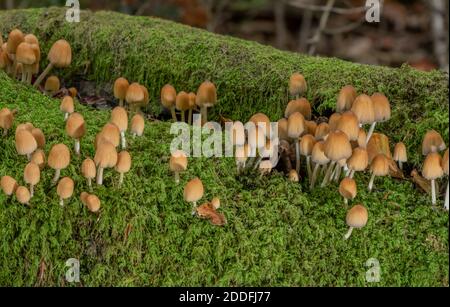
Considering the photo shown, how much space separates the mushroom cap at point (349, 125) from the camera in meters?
2.67

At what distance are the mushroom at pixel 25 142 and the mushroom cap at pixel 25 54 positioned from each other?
0.84 m

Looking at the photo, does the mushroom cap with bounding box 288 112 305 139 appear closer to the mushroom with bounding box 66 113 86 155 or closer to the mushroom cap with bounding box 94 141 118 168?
the mushroom cap with bounding box 94 141 118 168

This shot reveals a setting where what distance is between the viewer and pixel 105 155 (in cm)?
265

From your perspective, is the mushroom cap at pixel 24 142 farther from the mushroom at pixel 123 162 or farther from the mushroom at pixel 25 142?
the mushroom at pixel 123 162

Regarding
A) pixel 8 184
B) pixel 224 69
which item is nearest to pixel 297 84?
pixel 224 69

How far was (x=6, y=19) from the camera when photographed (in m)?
4.48

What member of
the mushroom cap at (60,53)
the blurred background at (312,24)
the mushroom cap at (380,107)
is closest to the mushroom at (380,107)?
the mushroom cap at (380,107)

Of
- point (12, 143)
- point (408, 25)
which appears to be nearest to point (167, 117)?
point (12, 143)

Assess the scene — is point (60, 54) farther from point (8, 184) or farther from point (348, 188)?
point (348, 188)

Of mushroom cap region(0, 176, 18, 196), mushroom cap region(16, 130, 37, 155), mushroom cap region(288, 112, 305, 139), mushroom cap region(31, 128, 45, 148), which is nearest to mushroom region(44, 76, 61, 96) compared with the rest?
mushroom cap region(31, 128, 45, 148)

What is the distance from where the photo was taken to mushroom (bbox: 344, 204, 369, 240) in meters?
2.62

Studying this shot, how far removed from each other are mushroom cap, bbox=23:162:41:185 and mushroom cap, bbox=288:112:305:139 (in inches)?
42.7

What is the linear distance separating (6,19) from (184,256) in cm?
265

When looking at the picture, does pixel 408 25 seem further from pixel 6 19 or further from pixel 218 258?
pixel 218 258
